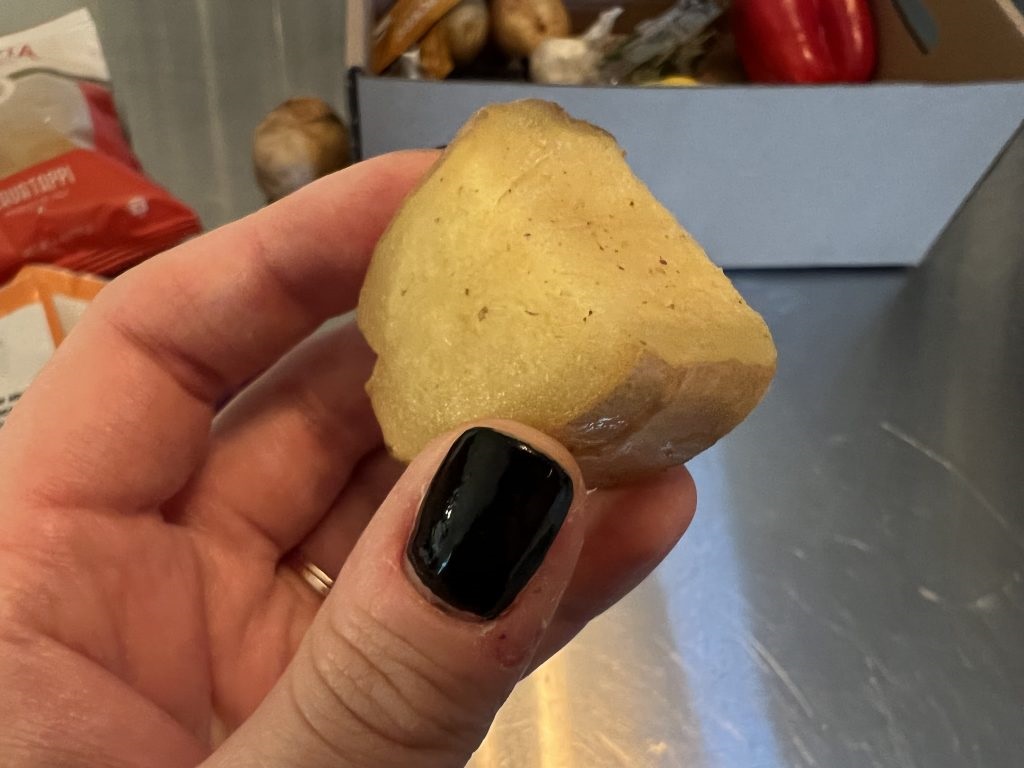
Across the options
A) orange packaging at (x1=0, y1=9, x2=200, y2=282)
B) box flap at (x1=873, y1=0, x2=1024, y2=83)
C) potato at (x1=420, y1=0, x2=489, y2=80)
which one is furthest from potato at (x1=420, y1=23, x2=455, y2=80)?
box flap at (x1=873, y1=0, x2=1024, y2=83)

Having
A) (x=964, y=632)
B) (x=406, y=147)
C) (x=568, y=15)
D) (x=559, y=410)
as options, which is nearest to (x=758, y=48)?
(x=568, y=15)

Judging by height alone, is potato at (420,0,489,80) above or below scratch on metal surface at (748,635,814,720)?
above

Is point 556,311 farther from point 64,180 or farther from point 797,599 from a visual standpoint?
point 64,180

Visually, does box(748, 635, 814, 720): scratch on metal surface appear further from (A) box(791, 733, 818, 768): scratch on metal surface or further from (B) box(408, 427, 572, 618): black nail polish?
(B) box(408, 427, 572, 618): black nail polish

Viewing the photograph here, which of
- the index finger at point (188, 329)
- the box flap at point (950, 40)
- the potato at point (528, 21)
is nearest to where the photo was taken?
the index finger at point (188, 329)

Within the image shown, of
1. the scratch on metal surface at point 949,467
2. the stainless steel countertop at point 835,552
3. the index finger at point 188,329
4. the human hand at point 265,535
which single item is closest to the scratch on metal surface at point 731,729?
the stainless steel countertop at point 835,552

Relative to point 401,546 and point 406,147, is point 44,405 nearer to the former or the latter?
point 401,546

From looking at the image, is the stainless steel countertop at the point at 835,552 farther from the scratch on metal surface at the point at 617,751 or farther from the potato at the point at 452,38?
the potato at the point at 452,38

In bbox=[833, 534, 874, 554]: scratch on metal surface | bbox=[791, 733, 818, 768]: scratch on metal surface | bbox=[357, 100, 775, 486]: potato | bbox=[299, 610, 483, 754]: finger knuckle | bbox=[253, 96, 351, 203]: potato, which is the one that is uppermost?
bbox=[357, 100, 775, 486]: potato

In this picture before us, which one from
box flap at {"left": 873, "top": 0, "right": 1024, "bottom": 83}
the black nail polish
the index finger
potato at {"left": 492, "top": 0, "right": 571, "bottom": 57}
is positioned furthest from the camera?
potato at {"left": 492, "top": 0, "right": 571, "bottom": 57}
